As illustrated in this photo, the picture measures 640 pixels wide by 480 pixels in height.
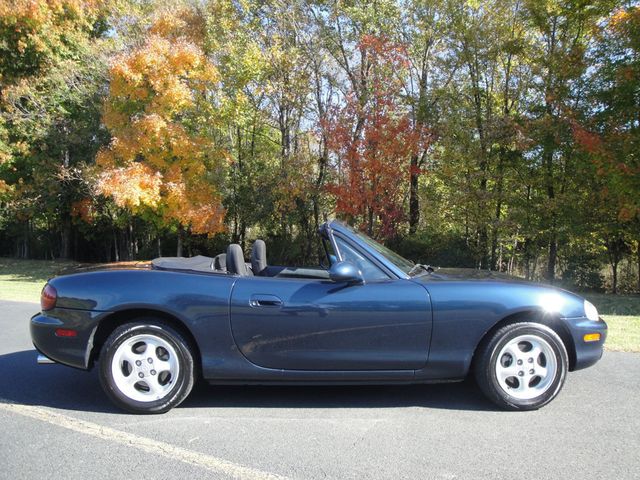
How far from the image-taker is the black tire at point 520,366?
3686 mm

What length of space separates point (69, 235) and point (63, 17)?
11900 mm

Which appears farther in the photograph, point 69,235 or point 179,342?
point 69,235

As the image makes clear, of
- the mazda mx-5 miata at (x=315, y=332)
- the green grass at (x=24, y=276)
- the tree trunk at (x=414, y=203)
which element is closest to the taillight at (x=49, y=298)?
the mazda mx-5 miata at (x=315, y=332)

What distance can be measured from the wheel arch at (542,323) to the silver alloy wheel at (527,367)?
0.47ft

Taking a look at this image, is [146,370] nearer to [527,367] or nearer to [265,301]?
[265,301]

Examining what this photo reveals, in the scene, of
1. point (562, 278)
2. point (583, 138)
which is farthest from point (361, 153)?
point (562, 278)

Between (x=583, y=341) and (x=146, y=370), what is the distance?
11.0ft

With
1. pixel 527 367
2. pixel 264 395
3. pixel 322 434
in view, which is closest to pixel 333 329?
pixel 322 434

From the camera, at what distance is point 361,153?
48.8ft

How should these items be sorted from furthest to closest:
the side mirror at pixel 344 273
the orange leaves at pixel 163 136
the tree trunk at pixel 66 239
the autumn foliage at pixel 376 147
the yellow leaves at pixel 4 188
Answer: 1. the tree trunk at pixel 66 239
2. the yellow leaves at pixel 4 188
3. the orange leaves at pixel 163 136
4. the autumn foliage at pixel 376 147
5. the side mirror at pixel 344 273

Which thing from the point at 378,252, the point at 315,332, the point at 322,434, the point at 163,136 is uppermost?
the point at 163,136

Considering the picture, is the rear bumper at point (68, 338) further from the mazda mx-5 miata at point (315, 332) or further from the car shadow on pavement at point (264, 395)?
the car shadow on pavement at point (264, 395)

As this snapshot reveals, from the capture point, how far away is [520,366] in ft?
12.2

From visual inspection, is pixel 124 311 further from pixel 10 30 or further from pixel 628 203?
pixel 10 30
